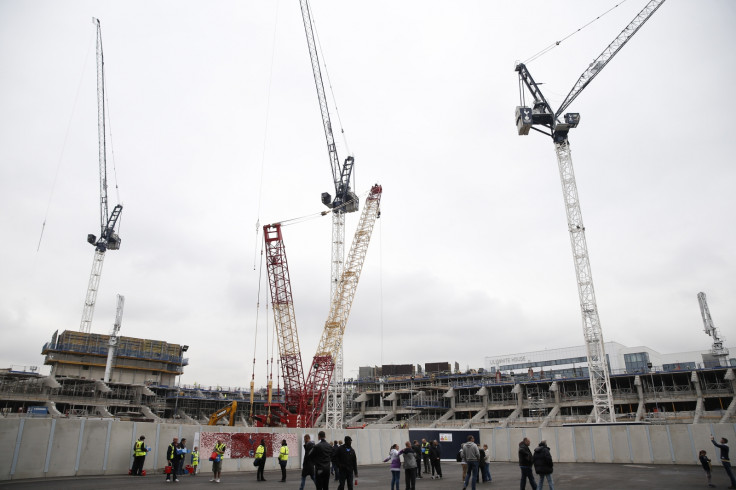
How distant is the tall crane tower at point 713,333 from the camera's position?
73.5 meters

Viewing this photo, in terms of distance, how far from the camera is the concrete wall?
65.9 ft

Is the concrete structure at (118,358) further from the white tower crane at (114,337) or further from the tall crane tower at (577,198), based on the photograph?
the tall crane tower at (577,198)

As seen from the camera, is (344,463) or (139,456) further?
(139,456)

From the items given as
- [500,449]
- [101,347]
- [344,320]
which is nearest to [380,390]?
[344,320]

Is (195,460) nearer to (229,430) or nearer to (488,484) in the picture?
(229,430)

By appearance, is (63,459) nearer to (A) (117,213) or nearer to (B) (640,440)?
(B) (640,440)

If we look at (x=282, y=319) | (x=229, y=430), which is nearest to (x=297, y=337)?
(x=282, y=319)

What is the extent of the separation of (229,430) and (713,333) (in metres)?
84.4

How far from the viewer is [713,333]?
79438 mm

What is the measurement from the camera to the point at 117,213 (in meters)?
104

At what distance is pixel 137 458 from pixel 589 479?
21.5 meters

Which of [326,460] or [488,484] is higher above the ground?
[326,460]

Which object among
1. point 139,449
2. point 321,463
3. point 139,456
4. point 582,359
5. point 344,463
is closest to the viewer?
point 321,463

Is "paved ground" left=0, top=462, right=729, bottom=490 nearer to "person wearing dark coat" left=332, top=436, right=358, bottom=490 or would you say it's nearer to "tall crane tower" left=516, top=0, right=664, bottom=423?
"person wearing dark coat" left=332, top=436, right=358, bottom=490
